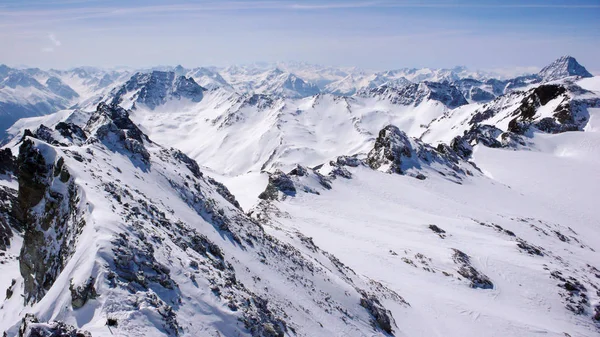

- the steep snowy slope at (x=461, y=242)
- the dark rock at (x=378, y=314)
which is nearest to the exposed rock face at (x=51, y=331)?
the dark rock at (x=378, y=314)

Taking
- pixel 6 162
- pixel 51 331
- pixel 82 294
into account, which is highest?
pixel 51 331

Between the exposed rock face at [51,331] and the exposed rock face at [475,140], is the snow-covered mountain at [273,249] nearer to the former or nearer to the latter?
the exposed rock face at [51,331]

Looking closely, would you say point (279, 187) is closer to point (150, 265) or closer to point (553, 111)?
point (150, 265)

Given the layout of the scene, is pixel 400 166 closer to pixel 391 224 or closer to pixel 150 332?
pixel 391 224

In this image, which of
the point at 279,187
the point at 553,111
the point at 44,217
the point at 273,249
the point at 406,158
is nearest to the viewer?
the point at 44,217

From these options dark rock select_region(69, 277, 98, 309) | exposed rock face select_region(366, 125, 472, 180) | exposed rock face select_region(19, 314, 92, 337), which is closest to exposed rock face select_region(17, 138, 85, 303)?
dark rock select_region(69, 277, 98, 309)

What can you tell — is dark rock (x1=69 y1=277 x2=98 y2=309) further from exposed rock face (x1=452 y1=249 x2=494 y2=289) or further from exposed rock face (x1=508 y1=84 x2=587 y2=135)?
exposed rock face (x1=508 y1=84 x2=587 y2=135)

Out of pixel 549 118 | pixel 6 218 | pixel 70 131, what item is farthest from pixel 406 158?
pixel 549 118
